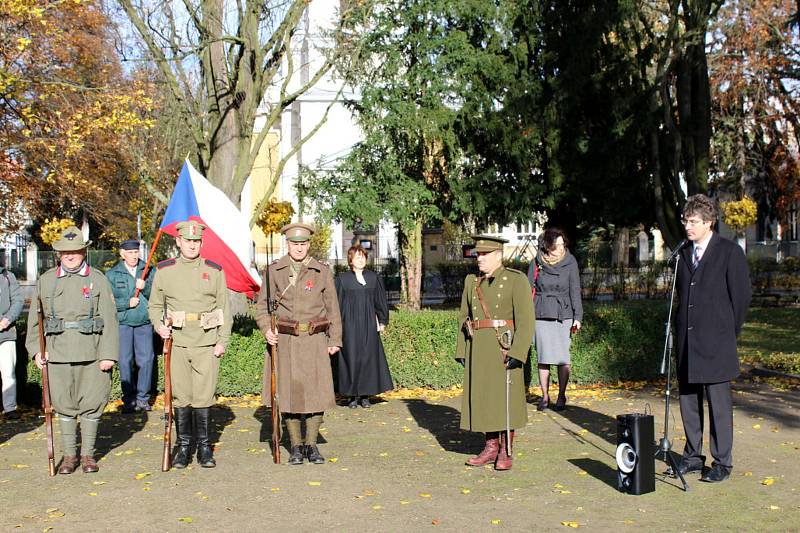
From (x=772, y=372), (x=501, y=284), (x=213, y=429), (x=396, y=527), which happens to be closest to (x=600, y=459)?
(x=501, y=284)

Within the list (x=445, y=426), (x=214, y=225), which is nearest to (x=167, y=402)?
(x=214, y=225)

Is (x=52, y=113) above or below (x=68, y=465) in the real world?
above

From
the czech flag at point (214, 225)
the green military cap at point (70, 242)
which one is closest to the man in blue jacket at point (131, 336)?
the czech flag at point (214, 225)

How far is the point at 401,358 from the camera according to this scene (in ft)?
40.7

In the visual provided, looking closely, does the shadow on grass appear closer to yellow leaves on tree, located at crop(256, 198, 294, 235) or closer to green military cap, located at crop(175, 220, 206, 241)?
green military cap, located at crop(175, 220, 206, 241)

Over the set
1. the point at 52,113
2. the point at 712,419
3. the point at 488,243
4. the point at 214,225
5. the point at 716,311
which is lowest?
the point at 712,419

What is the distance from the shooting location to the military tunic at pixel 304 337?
8.27 metres

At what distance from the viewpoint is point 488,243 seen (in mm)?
8141

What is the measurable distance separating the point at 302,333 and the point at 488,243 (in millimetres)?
1824

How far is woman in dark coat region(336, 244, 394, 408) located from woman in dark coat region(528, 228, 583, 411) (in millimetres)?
1861

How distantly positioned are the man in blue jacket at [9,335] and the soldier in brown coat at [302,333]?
350 cm

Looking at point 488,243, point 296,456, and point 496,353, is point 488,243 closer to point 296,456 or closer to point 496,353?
point 496,353

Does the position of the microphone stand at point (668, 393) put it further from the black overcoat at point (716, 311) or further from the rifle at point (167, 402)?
the rifle at point (167, 402)

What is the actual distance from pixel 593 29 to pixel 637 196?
4069 mm
